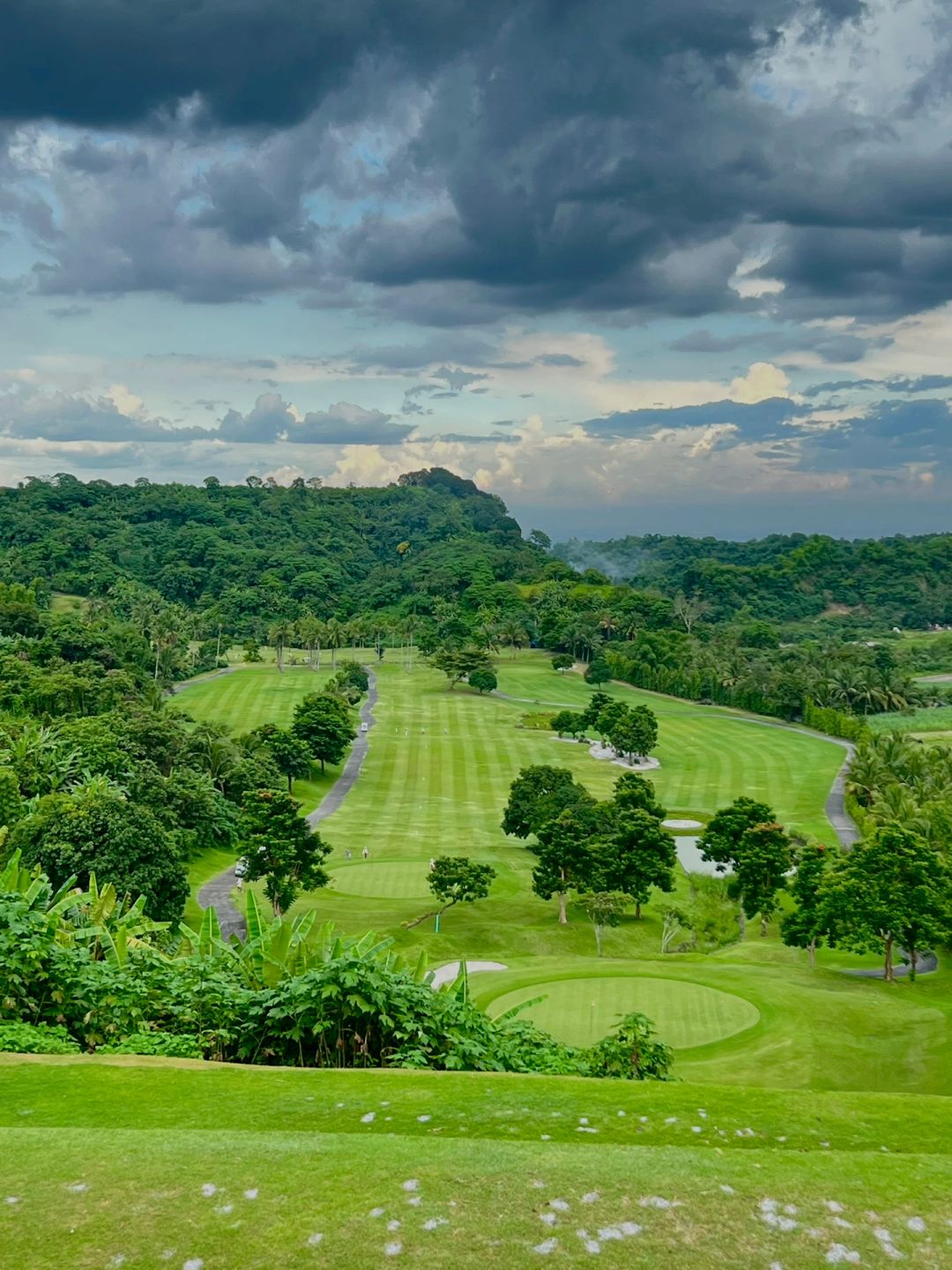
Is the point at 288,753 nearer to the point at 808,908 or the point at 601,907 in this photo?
the point at 601,907

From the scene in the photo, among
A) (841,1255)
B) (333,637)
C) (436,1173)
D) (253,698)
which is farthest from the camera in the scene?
(333,637)

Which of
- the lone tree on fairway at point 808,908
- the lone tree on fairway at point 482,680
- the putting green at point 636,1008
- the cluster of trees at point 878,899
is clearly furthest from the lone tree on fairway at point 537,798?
the lone tree on fairway at point 482,680

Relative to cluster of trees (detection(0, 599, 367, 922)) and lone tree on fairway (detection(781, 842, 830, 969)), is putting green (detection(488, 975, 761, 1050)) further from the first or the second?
cluster of trees (detection(0, 599, 367, 922))

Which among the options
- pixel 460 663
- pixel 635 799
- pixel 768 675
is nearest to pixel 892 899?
pixel 635 799

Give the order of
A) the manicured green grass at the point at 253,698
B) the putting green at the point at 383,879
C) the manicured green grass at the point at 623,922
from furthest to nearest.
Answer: the manicured green grass at the point at 253,698 → the putting green at the point at 383,879 → the manicured green grass at the point at 623,922

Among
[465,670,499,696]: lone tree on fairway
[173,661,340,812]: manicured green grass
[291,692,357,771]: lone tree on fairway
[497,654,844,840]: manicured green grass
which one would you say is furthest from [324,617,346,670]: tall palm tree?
[291,692,357,771]: lone tree on fairway

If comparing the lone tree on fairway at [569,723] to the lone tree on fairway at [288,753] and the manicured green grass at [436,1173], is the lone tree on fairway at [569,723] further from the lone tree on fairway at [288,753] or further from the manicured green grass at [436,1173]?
the manicured green grass at [436,1173]

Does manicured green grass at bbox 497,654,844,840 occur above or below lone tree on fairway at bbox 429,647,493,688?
below
